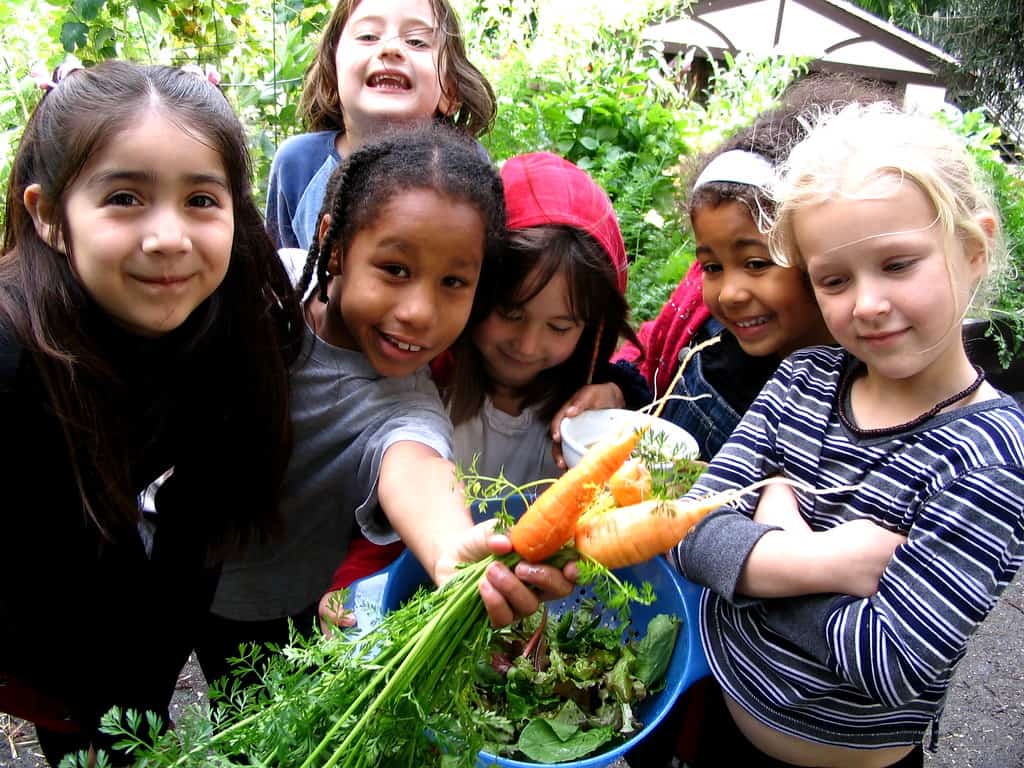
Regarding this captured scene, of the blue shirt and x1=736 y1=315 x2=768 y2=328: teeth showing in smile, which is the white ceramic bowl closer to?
x1=736 y1=315 x2=768 y2=328: teeth showing in smile

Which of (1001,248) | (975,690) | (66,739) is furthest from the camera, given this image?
(975,690)

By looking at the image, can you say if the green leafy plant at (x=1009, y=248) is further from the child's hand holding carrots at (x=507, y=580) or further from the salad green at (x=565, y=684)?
the child's hand holding carrots at (x=507, y=580)

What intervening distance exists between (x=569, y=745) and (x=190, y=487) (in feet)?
3.01

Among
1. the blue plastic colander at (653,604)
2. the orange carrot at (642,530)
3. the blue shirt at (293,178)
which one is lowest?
the blue plastic colander at (653,604)

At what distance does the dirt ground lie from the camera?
219 centimetres

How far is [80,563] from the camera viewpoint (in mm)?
1489

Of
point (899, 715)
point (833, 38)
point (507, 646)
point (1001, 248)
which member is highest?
point (833, 38)

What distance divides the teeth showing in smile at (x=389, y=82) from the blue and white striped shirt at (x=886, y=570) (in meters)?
1.44

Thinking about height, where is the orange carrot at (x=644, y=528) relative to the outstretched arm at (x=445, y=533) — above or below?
above

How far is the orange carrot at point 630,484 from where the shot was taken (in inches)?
54.3

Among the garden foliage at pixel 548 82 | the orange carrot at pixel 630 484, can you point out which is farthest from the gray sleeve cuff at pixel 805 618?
the garden foliage at pixel 548 82

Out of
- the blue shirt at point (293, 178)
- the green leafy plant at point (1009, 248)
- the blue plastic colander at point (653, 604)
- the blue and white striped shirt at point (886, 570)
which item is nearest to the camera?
the blue and white striped shirt at point (886, 570)

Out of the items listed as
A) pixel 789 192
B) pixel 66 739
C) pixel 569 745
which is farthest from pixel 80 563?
pixel 789 192

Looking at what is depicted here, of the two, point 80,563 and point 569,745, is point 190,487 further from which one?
point 569,745
